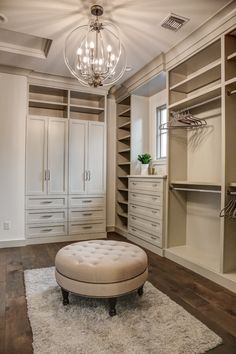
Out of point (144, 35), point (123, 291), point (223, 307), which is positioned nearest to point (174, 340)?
point (123, 291)

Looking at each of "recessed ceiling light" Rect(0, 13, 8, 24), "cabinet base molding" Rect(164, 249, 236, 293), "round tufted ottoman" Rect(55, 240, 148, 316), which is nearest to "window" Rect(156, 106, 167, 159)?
"cabinet base molding" Rect(164, 249, 236, 293)

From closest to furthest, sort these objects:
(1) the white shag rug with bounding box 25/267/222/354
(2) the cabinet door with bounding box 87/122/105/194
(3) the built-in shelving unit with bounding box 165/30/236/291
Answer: (1) the white shag rug with bounding box 25/267/222/354, (3) the built-in shelving unit with bounding box 165/30/236/291, (2) the cabinet door with bounding box 87/122/105/194

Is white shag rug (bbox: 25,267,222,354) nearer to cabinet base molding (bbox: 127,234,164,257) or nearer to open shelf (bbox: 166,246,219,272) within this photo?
open shelf (bbox: 166,246,219,272)

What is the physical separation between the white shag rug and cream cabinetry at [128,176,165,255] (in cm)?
134

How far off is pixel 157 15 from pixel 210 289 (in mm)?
2857

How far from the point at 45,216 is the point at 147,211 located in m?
1.71

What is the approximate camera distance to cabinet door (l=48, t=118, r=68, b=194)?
4.28 meters

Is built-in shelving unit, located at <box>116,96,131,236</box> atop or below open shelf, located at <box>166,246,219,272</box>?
atop

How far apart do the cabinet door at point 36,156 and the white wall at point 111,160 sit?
53.0 inches

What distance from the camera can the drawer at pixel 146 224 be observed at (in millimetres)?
3641

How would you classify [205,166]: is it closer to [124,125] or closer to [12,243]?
[124,125]

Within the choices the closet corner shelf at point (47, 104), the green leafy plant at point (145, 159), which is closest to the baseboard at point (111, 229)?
the green leafy plant at point (145, 159)

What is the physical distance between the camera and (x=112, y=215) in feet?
16.9

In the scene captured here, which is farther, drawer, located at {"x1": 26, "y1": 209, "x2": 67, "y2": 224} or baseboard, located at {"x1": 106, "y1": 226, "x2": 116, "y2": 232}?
baseboard, located at {"x1": 106, "y1": 226, "x2": 116, "y2": 232}
